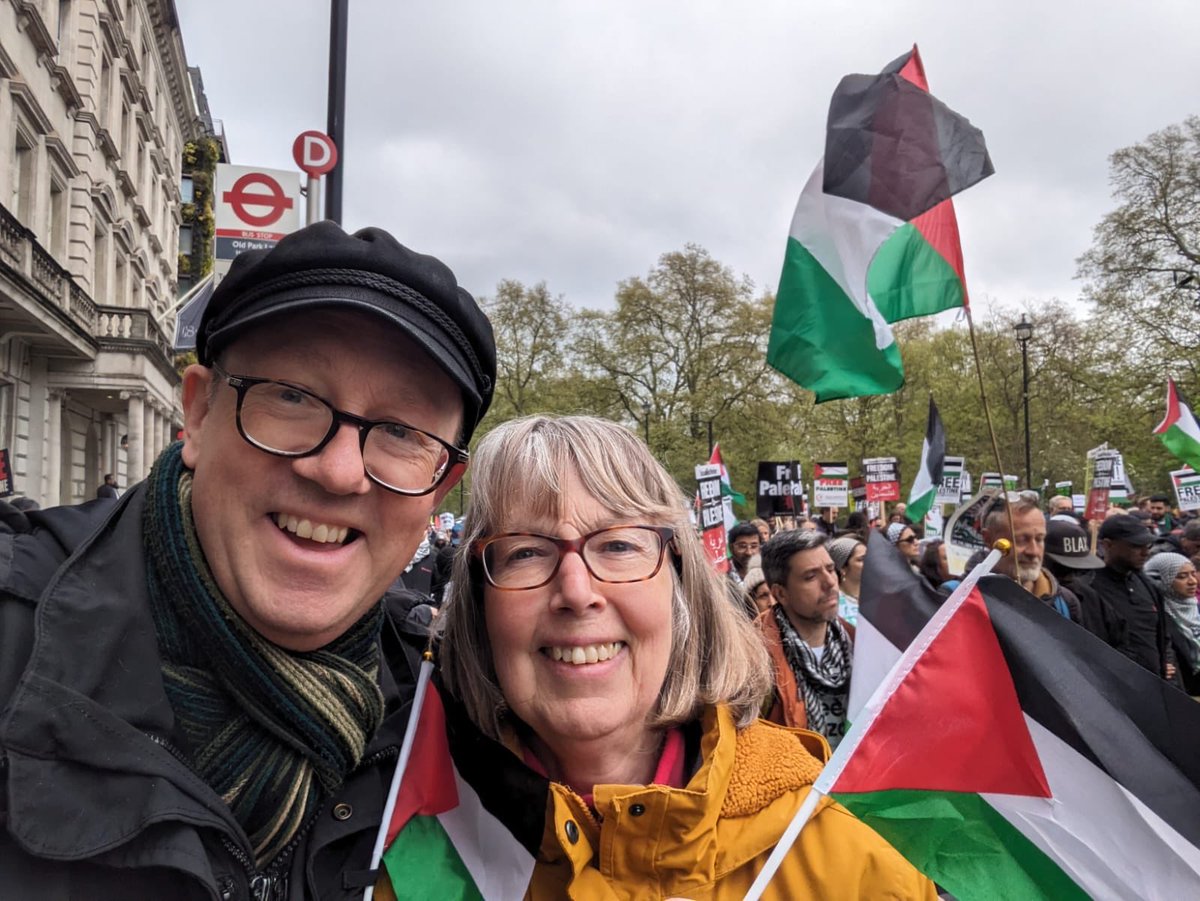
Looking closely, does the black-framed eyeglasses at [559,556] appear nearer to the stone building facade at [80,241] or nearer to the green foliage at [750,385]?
the stone building facade at [80,241]

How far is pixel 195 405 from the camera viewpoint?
5.57 feet

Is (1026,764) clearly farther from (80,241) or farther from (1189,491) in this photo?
(80,241)

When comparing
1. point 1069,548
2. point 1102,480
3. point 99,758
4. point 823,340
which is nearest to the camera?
point 99,758

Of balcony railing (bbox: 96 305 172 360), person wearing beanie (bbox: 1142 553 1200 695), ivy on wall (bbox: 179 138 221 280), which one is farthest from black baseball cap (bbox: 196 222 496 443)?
ivy on wall (bbox: 179 138 221 280)

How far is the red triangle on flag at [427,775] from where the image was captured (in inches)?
67.9

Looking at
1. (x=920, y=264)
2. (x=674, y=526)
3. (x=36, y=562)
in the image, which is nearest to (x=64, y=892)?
(x=36, y=562)

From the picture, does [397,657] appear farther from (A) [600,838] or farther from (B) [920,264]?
(B) [920,264]

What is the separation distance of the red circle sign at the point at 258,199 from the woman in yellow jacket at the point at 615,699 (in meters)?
5.29

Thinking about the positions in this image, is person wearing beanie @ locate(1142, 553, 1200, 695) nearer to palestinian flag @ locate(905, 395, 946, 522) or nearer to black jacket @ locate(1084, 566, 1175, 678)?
black jacket @ locate(1084, 566, 1175, 678)

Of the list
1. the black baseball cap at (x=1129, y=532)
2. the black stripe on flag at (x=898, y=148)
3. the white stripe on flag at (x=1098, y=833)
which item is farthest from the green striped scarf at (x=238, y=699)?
the black baseball cap at (x=1129, y=532)

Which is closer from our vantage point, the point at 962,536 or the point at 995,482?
the point at 962,536

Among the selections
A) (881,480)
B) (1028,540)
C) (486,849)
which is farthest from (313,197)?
(881,480)

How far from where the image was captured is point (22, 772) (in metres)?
1.29

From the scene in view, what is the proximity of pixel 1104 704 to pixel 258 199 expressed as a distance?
6.43 meters
